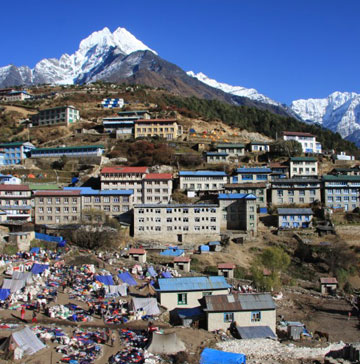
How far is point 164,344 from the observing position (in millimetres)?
19094

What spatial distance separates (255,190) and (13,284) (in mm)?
33586

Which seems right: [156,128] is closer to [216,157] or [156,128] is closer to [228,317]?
[216,157]

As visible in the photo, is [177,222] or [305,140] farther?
[305,140]

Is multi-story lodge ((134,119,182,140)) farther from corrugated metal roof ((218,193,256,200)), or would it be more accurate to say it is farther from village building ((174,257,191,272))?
village building ((174,257,191,272))

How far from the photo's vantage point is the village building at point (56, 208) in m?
48.7

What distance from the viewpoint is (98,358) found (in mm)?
18078

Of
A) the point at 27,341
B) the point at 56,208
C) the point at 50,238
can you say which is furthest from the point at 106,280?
the point at 56,208

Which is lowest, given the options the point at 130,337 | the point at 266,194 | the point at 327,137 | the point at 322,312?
the point at 322,312

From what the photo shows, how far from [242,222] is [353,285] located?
14.1 metres

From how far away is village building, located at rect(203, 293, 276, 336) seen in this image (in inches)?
885

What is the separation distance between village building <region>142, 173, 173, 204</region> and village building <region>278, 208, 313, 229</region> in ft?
45.7

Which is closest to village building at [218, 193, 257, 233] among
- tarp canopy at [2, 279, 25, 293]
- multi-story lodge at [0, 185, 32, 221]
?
multi-story lodge at [0, 185, 32, 221]

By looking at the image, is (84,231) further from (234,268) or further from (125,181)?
(234,268)

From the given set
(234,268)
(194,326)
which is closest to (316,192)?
(234,268)
